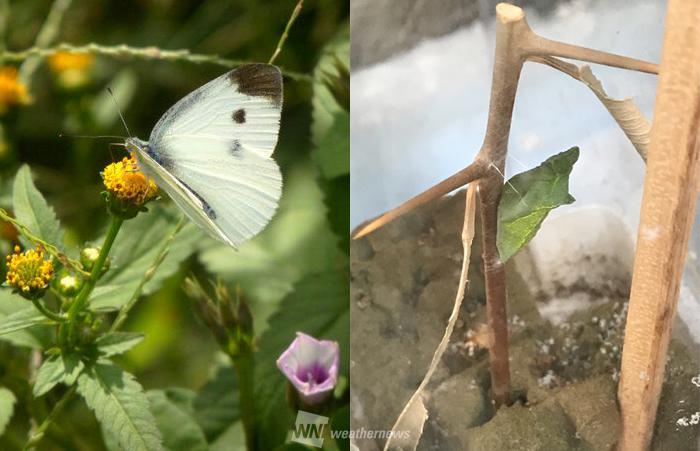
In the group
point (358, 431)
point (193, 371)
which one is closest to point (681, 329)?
point (358, 431)

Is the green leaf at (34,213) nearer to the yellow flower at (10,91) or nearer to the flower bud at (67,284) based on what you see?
the flower bud at (67,284)

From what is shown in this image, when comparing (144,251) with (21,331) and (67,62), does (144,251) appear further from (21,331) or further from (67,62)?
(67,62)

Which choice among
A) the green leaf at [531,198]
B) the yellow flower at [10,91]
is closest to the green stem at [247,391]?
the green leaf at [531,198]

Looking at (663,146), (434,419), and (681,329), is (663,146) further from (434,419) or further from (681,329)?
(434,419)

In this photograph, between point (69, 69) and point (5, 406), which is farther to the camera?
point (69, 69)

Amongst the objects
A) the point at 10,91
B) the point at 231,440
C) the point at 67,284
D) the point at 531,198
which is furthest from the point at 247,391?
the point at 10,91

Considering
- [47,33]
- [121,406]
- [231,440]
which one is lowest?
[231,440]
